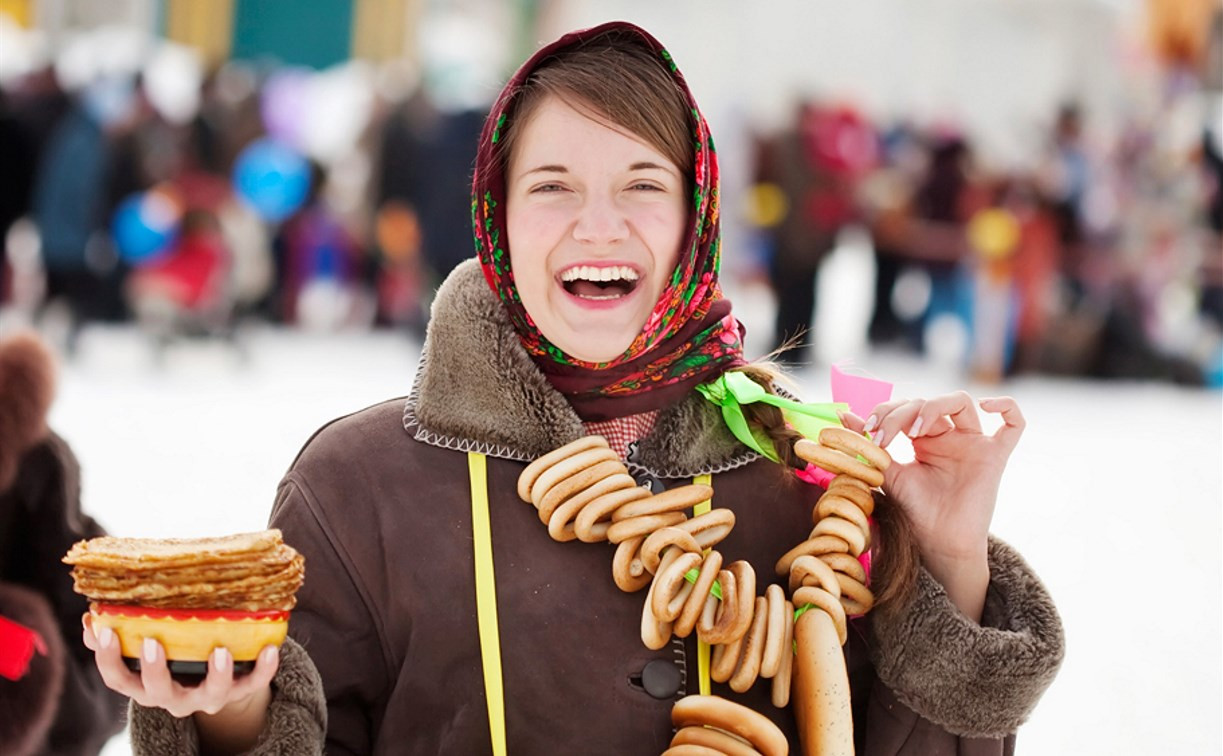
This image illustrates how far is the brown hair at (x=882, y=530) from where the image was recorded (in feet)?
5.91

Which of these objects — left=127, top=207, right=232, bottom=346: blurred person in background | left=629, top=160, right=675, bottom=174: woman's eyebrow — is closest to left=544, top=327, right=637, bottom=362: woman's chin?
left=629, top=160, right=675, bottom=174: woman's eyebrow

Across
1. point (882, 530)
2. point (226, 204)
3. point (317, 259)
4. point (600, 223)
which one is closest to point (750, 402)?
point (882, 530)

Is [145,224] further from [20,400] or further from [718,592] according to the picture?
[718,592]

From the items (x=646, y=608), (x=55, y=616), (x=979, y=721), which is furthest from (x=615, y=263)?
(x=55, y=616)

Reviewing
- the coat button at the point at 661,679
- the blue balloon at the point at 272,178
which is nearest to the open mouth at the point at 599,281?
the coat button at the point at 661,679

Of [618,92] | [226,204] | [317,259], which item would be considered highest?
[618,92]

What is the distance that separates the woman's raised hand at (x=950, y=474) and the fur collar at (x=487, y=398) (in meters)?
0.28

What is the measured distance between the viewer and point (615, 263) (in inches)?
69.0

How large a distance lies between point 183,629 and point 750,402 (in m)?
Answer: 0.83

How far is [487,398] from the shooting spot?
5.86 feet

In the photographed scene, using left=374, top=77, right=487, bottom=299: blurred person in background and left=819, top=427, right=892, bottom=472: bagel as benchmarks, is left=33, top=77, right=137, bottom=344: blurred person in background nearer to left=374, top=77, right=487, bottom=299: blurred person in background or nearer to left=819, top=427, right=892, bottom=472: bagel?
left=374, top=77, right=487, bottom=299: blurred person in background

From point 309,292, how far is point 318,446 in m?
10.2

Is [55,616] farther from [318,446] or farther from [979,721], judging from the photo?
[979,721]

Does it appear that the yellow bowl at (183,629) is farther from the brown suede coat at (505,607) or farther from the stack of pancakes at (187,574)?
the brown suede coat at (505,607)
